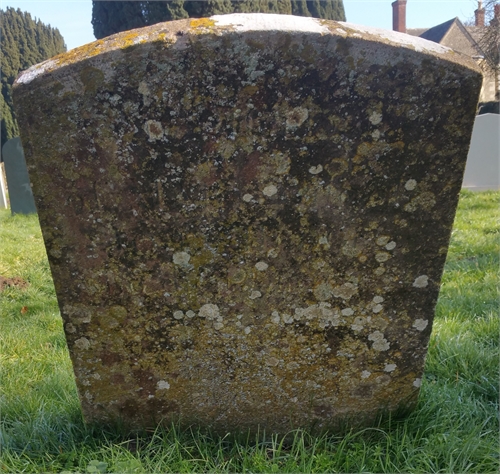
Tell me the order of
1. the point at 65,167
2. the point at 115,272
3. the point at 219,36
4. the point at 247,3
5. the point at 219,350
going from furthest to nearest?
1. the point at 247,3
2. the point at 219,350
3. the point at 115,272
4. the point at 65,167
5. the point at 219,36

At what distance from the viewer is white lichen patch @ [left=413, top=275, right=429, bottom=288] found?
191cm

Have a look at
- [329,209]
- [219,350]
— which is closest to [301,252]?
[329,209]

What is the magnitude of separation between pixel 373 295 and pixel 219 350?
0.73 meters

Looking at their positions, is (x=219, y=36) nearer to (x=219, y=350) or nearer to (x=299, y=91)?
(x=299, y=91)

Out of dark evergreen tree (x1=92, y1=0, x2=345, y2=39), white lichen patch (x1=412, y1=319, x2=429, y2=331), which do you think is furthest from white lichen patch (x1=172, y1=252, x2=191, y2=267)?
dark evergreen tree (x1=92, y1=0, x2=345, y2=39)

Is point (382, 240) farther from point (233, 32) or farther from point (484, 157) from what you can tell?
point (484, 157)

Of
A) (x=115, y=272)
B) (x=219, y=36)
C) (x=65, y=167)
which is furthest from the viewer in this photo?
(x=115, y=272)

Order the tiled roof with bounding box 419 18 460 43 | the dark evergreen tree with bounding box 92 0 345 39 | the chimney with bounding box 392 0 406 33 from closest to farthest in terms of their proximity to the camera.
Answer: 1. the dark evergreen tree with bounding box 92 0 345 39
2. the chimney with bounding box 392 0 406 33
3. the tiled roof with bounding box 419 18 460 43

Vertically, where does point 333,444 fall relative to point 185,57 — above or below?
below

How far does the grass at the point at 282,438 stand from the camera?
6.16ft

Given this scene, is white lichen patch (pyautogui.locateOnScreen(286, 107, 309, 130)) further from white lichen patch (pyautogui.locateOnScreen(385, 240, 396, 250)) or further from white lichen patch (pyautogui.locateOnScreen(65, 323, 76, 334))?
white lichen patch (pyautogui.locateOnScreen(65, 323, 76, 334))

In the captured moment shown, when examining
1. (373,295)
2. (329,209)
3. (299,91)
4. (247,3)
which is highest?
(247,3)

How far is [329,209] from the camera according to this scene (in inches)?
70.3

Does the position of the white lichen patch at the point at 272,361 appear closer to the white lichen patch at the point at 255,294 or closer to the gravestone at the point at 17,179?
the white lichen patch at the point at 255,294
